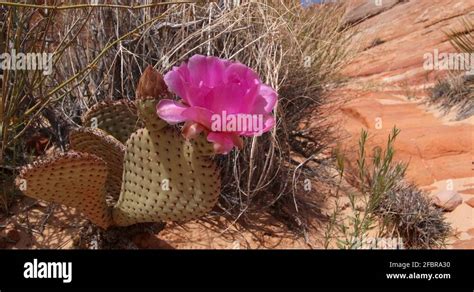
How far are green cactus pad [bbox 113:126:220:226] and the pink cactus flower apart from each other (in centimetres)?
17

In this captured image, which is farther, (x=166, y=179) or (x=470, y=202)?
(x=470, y=202)

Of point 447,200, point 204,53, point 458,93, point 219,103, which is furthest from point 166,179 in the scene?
point 458,93

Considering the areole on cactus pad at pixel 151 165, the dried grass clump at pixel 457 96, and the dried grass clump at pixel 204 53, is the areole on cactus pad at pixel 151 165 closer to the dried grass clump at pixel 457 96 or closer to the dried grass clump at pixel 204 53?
the dried grass clump at pixel 204 53

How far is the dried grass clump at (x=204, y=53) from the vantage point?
309cm

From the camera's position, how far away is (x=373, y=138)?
17.8 feet

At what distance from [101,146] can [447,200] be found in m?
2.59

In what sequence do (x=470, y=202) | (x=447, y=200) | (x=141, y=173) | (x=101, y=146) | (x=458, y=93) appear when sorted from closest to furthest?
(x=141, y=173) → (x=101, y=146) → (x=447, y=200) → (x=470, y=202) → (x=458, y=93)

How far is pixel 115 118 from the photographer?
271cm

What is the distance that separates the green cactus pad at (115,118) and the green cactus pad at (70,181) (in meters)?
0.38

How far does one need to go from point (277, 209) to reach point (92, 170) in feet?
4.47

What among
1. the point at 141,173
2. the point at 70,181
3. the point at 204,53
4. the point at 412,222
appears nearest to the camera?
the point at 70,181

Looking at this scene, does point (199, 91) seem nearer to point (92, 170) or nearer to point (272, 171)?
point (92, 170)

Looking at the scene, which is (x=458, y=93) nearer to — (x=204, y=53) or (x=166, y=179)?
(x=204, y=53)

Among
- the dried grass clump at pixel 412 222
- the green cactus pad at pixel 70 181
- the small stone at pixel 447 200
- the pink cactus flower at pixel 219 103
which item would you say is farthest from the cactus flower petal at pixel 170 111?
the small stone at pixel 447 200
